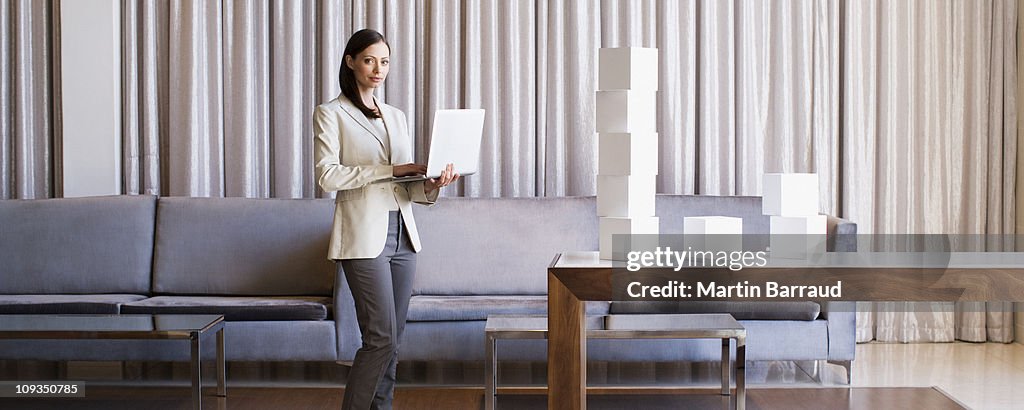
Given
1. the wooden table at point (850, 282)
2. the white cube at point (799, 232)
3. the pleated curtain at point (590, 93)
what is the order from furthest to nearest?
the pleated curtain at point (590, 93) < the white cube at point (799, 232) < the wooden table at point (850, 282)

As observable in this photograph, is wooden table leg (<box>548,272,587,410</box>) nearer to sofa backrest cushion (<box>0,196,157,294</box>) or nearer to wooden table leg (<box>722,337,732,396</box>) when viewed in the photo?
wooden table leg (<box>722,337,732,396</box>)

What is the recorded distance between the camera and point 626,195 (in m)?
2.95

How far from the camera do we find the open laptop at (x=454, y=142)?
2.76 metres

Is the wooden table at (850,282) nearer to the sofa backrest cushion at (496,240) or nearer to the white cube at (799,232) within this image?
the white cube at (799,232)

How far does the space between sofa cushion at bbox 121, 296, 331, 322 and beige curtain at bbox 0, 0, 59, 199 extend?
45.5 inches

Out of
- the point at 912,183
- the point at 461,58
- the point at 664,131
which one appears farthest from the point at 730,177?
the point at 461,58

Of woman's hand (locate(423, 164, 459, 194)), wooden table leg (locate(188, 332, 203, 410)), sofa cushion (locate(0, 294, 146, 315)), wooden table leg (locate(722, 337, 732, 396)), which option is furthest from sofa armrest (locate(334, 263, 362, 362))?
wooden table leg (locate(722, 337, 732, 396))

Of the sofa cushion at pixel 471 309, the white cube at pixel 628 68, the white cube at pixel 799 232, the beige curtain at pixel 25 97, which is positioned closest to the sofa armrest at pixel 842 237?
the white cube at pixel 799 232

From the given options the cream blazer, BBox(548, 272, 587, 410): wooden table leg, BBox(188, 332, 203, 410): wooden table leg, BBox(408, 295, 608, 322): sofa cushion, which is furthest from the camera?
BBox(408, 295, 608, 322): sofa cushion

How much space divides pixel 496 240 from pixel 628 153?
4.19 ft

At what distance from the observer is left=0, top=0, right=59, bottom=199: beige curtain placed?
452 cm

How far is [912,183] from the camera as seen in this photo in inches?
183

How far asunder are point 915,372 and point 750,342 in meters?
0.83

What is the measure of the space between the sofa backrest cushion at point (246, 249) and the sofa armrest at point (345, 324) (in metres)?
0.38
